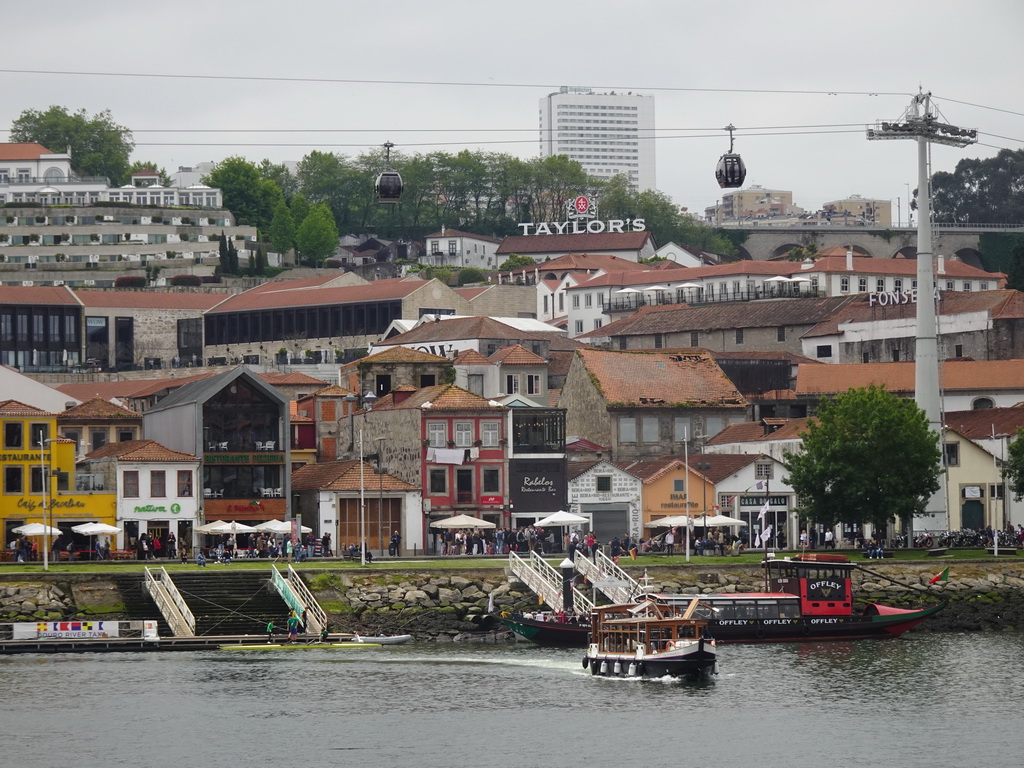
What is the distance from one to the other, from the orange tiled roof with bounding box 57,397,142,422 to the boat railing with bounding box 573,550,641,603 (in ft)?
121

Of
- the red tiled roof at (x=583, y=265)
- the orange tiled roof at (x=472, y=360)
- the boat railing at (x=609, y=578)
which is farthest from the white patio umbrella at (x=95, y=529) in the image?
the red tiled roof at (x=583, y=265)

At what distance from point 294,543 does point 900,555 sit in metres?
27.0

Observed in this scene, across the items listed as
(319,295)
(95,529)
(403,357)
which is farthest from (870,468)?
(319,295)

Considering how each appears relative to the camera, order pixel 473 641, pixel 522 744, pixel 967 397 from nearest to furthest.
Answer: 1. pixel 522 744
2. pixel 473 641
3. pixel 967 397

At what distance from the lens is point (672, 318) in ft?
469

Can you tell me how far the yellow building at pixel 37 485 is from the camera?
3324 inches

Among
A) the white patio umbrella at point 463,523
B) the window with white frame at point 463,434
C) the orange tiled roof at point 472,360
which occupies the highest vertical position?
the orange tiled roof at point 472,360

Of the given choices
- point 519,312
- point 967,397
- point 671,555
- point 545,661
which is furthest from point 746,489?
point 519,312

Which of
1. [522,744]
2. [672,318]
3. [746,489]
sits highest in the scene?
[672,318]

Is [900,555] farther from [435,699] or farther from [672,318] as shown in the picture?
[672,318]

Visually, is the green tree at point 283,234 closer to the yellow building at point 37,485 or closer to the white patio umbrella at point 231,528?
the yellow building at point 37,485

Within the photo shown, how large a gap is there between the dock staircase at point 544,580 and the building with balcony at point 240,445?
16851 mm

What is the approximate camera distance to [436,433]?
92250mm

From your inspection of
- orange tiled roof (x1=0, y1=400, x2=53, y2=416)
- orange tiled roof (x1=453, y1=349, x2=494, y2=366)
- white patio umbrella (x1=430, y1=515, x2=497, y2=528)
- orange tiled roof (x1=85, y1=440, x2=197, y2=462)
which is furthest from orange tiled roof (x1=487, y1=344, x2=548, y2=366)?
orange tiled roof (x1=0, y1=400, x2=53, y2=416)
